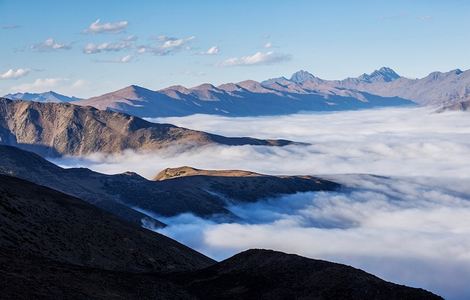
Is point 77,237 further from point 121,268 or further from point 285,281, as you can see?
point 285,281

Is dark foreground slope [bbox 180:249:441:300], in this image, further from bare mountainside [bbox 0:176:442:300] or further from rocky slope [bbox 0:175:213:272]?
rocky slope [bbox 0:175:213:272]

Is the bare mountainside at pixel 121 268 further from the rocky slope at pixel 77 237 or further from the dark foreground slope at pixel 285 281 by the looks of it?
the rocky slope at pixel 77 237

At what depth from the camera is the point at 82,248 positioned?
114 m

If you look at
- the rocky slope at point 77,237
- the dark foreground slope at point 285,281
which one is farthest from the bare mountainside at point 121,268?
the rocky slope at point 77,237

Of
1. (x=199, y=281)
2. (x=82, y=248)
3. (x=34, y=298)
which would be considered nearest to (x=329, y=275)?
(x=199, y=281)

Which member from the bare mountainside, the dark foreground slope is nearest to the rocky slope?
the bare mountainside

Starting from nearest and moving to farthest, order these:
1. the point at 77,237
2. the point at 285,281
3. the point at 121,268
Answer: the point at 285,281 < the point at 121,268 < the point at 77,237

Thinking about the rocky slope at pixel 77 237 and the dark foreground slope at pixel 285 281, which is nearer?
the dark foreground slope at pixel 285 281

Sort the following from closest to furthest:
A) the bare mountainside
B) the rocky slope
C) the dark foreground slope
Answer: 1. the bare mountainside
2. the dark foreground slope
3. the rocky slope

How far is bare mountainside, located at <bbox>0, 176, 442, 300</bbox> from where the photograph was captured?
74312 mm

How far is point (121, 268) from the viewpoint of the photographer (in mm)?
112375

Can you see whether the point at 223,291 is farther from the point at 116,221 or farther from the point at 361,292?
the point at 116,221

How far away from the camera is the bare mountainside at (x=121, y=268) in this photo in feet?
244

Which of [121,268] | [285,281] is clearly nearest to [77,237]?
[121,268]
